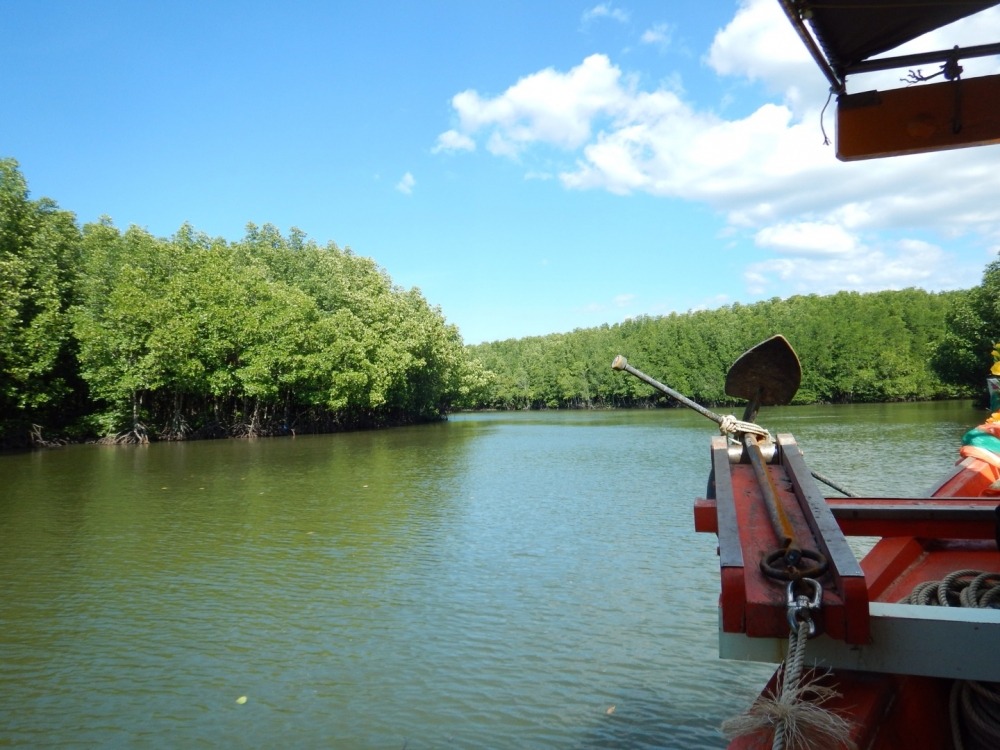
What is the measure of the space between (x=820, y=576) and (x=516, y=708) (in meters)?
4.73

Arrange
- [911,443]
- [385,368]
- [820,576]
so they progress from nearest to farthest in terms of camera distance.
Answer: [820,576] < [911,443] < [385,368]

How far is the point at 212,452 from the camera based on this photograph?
3184cm

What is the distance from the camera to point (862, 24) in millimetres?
3055

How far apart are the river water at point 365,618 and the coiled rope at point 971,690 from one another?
327cm

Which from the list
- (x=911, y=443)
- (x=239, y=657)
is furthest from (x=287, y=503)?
(x=911, y=443)

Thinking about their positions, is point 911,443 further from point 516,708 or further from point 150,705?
point 150,705

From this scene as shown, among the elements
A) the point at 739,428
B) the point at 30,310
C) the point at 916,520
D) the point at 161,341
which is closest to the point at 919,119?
the point at 739,428

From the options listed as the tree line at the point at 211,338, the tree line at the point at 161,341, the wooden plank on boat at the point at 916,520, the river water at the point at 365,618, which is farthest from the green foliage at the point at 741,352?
the wooden plank on boat at the point at 916,520

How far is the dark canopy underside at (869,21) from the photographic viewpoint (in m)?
2.89

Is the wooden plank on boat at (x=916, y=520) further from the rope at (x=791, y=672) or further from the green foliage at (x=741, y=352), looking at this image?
the green foliage at (x=741, y=352)

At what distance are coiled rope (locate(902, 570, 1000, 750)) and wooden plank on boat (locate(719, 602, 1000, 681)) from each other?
1.23 ft

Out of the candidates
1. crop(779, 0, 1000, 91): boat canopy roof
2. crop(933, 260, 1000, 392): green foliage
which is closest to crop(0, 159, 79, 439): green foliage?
crop(779, 0, 1000, 91): boat canopy roof

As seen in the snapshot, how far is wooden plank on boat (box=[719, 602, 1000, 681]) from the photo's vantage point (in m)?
2.07

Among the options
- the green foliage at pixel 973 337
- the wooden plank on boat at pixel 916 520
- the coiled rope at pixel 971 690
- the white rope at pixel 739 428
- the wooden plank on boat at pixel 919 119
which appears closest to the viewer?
the coiled rope at pixel 971 690
